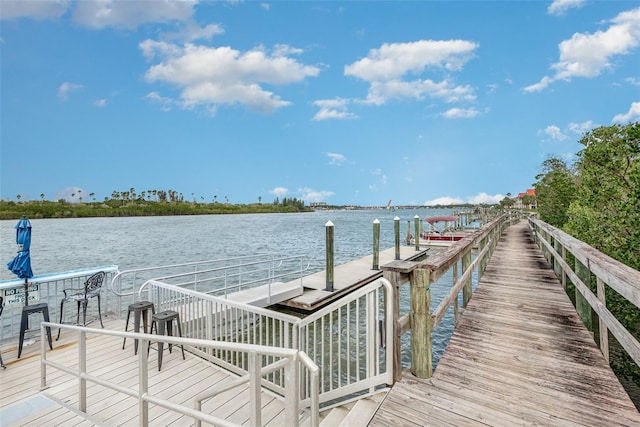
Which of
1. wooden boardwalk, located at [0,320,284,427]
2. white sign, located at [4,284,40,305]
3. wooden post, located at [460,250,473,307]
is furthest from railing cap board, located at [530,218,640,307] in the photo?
white sign, located at [4,284,40,305]

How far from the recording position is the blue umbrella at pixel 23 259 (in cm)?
491

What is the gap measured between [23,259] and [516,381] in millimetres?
7143

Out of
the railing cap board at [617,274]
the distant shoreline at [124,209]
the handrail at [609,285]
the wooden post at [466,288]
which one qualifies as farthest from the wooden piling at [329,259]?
the distant shoreline at [124,209]

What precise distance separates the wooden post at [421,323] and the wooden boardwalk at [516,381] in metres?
0.13

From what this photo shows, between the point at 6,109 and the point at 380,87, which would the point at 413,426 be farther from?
the point at 6,109

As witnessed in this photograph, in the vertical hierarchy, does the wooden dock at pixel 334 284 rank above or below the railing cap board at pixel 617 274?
below

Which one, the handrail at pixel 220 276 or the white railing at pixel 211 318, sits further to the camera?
the handrail at pixel 220 276

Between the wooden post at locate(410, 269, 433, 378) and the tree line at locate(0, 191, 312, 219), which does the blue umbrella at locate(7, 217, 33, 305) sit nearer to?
the wooden post at locate(410, 269, 433, 378)

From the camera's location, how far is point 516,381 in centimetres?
243

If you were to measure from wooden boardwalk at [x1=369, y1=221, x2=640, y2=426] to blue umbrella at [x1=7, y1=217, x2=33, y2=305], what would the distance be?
6178 millimetres

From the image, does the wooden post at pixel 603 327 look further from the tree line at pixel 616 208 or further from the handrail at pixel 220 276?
the handrail at pixel 220 276


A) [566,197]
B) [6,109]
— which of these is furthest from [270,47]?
[566,197]

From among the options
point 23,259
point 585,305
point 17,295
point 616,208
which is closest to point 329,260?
point 585,305

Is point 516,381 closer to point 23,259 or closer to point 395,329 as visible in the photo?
point 395,329
